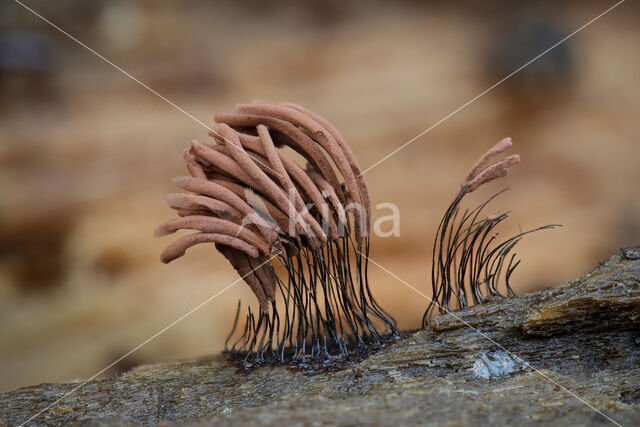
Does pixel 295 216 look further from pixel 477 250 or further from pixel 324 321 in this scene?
pixel 477 250

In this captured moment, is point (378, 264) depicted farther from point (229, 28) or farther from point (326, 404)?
point (326, 404)

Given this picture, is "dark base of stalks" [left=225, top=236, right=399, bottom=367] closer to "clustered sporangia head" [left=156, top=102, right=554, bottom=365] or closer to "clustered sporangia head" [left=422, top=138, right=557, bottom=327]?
"clustered sporangia head" [left=156, top=102, right=554, bottom=365]

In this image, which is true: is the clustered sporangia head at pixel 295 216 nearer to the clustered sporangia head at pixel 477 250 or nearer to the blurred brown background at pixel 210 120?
the clustered sporangia head at pixel 477 250

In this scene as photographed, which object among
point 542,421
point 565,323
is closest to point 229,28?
point 565,323

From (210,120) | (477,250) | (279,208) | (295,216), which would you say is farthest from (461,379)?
(210,120)

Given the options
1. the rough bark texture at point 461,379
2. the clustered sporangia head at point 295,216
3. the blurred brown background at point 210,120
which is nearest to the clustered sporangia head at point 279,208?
the clustered sporangia head at point 295,216

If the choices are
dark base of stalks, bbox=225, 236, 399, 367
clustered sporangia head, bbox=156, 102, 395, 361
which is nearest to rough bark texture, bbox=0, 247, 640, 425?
dark base of stalks, bbox=225, 236, 399, 367
